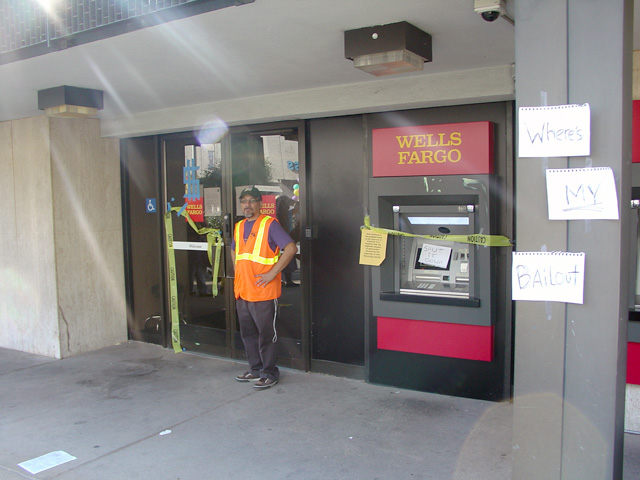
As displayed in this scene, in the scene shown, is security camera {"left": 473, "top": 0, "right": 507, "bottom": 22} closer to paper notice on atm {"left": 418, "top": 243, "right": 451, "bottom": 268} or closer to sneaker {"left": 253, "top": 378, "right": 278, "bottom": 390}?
paper notice on atm {"left": 418, "top": 243, "right": 451, "bottom": 268}

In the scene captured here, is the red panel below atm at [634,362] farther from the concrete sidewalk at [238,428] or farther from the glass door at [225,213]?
the glass door at [225,213]

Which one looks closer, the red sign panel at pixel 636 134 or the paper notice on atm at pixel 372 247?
the red sign panel at pixel 636 134

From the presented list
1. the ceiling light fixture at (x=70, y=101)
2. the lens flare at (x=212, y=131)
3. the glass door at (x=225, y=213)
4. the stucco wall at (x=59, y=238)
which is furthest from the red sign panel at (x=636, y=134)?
the stucco wall at (x=59, y=238)

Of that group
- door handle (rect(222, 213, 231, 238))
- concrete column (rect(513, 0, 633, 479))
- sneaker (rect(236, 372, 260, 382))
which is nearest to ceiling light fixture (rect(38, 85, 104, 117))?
door handle (rect(222, 213, 231, 238))

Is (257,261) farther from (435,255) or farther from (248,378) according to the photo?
(435,255)

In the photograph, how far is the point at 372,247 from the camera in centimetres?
484

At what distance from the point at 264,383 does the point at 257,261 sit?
1080mm

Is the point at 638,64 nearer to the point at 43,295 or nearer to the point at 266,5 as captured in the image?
the point at 266,5

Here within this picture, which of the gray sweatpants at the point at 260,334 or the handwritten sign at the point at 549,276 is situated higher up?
the handwritten sign at the point at 549,276

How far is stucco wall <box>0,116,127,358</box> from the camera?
6.15 meters

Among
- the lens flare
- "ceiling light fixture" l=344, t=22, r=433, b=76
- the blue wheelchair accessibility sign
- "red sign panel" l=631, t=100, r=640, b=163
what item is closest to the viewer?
"ceiling light fixture" l=344, t=22, r=433, b=76

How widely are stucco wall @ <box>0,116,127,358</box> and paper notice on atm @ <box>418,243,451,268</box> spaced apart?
379 cm

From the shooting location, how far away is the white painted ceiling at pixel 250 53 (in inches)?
123

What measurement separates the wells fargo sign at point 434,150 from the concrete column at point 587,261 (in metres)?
2.29
